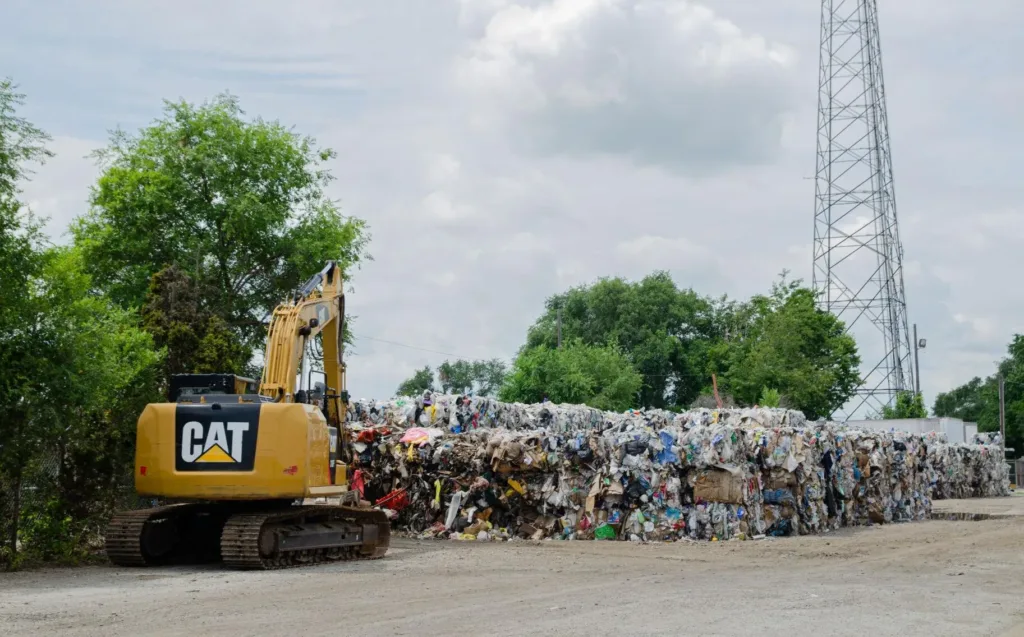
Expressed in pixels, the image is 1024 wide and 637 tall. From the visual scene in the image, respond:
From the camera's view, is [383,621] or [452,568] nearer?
[383,621]

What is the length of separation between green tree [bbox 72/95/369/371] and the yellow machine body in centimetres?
1865

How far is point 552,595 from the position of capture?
1207cm

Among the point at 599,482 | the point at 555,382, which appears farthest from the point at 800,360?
the point at 599,482

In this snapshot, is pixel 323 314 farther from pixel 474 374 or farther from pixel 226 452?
pixel 474 374

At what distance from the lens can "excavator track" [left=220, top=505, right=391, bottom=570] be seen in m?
13.8

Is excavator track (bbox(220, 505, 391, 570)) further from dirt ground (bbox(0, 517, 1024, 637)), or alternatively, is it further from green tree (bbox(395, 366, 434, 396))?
green tree (bbox(395, 366, 434, 396))

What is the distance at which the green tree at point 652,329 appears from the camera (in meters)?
74.8

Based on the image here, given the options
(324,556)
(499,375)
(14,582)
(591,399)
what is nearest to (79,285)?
(14,582)

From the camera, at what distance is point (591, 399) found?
191ft

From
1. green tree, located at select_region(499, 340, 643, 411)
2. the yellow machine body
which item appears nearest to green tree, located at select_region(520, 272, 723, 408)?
green tree, located at select_region(499, 340, 643, 411)

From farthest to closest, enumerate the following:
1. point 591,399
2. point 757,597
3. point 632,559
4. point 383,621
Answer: point 591,399 → point 632,559 → point 757,597 → point 383,621

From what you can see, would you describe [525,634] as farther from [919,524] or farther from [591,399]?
[591,399]

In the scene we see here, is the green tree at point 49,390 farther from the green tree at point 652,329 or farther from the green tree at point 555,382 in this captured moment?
the green tree at point 652,329

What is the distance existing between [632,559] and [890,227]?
136 ft
